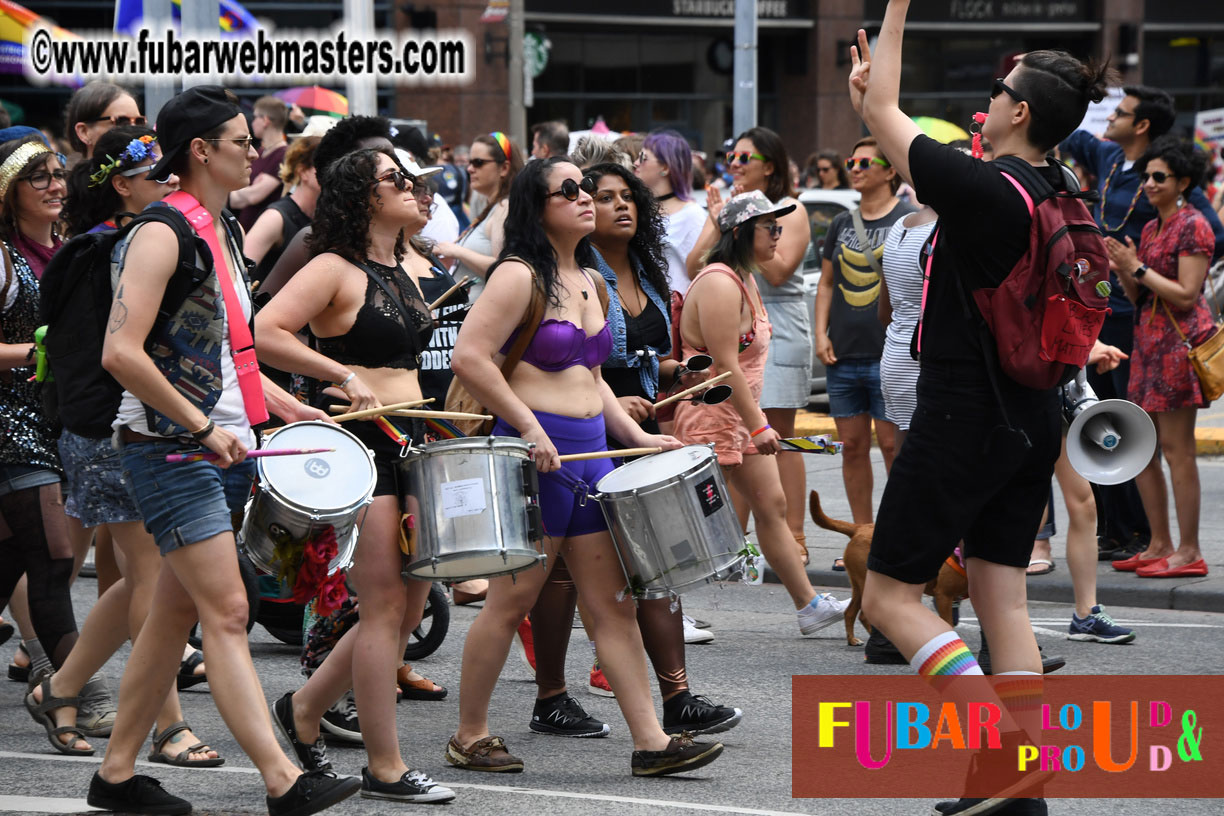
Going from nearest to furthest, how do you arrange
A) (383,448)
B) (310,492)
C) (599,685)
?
(310,492), (383,448), (599,685)

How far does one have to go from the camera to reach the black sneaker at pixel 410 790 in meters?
4.79

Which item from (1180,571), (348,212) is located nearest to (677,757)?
(348,212)

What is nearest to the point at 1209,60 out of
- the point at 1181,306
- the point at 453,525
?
the point at 1181,306

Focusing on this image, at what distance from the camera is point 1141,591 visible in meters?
8.10

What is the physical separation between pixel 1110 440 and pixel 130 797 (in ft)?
11.5

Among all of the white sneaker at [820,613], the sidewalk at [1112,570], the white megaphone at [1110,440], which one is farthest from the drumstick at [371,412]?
the sidewalk at [1112,570]

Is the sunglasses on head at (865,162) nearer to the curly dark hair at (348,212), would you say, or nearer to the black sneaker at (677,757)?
the curly dark hair at (348,212)

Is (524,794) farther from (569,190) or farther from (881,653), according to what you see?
(881,653)

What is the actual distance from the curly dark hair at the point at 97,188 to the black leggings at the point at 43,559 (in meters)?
1.02

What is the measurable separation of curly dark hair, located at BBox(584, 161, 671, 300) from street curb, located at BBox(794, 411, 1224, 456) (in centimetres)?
624

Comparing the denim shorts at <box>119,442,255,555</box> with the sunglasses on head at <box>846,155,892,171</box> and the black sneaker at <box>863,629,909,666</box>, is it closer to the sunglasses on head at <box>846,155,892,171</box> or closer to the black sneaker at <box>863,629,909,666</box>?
the black sneaker at <box>863,629,909,666</box>

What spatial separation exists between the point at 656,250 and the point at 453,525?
1.92m

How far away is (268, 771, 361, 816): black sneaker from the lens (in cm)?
431

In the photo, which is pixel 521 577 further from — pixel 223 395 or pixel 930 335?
pixel 930 335
